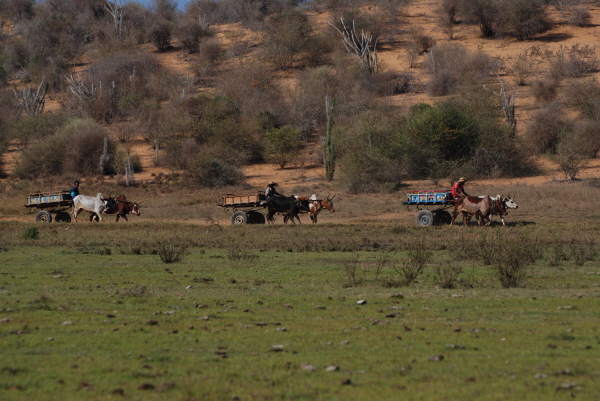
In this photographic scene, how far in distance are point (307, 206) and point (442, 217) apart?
215 inches

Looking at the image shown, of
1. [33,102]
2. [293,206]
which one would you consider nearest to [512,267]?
[293,206]

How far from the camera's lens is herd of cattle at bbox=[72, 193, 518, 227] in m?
24.3

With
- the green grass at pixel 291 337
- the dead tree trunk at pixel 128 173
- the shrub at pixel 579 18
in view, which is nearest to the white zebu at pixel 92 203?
the dead tree trunk at pixel 128 173

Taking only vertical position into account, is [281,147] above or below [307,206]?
above

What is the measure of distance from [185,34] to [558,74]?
4300 cm

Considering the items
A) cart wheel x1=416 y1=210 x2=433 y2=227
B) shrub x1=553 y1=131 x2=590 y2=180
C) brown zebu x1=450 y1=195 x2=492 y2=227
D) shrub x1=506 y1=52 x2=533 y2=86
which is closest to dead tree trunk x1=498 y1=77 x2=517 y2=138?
shrub x1=553 y1=131 x2=590 y2=180

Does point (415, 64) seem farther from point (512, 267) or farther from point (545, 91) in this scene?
point (512, 267)

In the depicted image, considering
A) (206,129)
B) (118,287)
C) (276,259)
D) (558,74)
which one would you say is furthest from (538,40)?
(118,287)

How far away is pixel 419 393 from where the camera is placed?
5629 mm

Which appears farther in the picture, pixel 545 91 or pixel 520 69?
pixel 520 69

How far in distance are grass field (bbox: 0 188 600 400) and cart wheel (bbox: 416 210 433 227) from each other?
9.53 metres

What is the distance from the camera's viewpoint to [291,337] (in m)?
7.72

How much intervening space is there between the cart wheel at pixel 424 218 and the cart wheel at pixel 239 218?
280 inches

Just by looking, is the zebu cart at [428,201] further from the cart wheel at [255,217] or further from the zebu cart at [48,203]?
the zebu cart at [48,203]
